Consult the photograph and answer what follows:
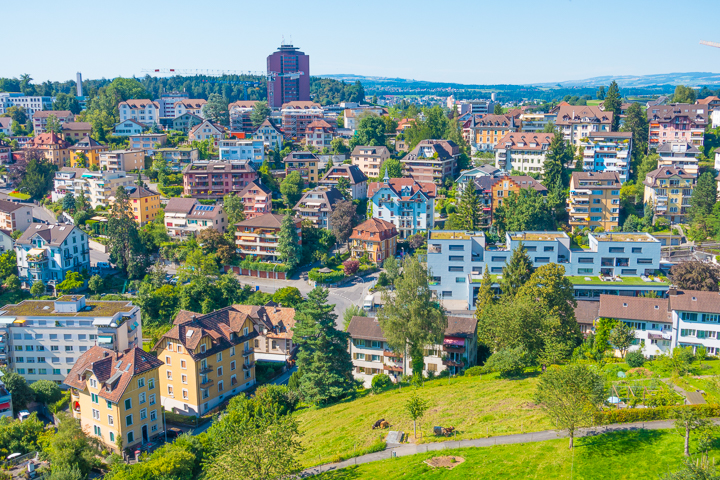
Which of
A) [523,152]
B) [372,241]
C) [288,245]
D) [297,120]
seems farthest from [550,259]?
[297,120]

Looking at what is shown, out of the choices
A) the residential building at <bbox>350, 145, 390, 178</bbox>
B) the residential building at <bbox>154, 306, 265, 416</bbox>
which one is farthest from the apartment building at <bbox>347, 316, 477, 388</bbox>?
the residential building at <bbox>350, 145, 390, 178</bbox>

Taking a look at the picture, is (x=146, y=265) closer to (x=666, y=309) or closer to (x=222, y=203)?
(x=222, y=203)

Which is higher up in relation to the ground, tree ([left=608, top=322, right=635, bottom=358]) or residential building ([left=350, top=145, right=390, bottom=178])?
residential building ([left=350, top=145, right=390, bottom=178])

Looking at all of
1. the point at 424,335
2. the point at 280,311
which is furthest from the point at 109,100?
the point at 424,335

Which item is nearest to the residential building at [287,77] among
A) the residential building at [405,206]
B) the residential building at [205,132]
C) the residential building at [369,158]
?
the residential building at [205,132]

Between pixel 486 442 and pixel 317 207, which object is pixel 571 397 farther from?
pixel 317 207

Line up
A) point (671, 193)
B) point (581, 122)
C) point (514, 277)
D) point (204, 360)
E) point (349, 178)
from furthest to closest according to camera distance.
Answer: point (581, 122)
point (349, 178)
point (671, 193)
point (514, 277)
point (204, 360)

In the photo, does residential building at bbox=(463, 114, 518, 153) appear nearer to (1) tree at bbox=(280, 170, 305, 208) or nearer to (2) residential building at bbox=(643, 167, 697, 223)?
(2) residential building at bbox=(643, 167, 697, 223)
